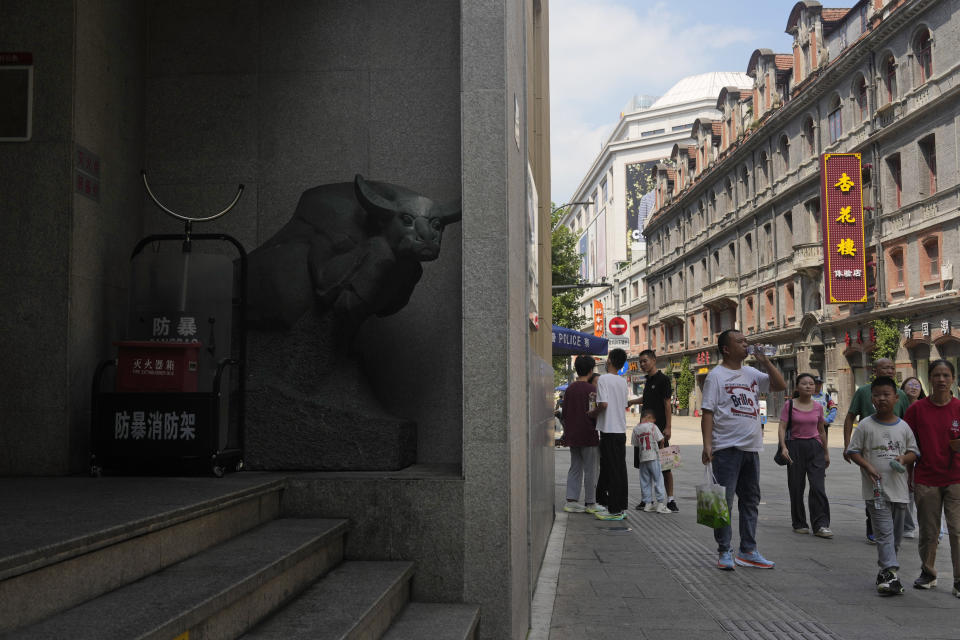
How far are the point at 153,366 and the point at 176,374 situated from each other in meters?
0.15

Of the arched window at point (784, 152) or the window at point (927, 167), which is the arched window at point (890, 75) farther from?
the arched window at point (784, 152)

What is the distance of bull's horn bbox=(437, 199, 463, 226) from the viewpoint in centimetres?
571

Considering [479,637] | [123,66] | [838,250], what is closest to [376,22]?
[123,66]

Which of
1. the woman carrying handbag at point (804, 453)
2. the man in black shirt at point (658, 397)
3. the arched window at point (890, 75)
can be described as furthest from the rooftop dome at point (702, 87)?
the woman carrying handbag at point (804, 453)

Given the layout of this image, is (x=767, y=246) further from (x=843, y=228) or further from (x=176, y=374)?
(x=176, y=374)

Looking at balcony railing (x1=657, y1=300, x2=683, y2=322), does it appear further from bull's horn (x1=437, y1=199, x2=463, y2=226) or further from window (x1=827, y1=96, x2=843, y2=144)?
bull's horn (x1=437, y1=199, x2=463, y2=226)

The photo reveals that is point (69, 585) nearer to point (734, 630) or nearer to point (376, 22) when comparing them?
point (734, 630)

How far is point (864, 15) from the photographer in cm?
3662

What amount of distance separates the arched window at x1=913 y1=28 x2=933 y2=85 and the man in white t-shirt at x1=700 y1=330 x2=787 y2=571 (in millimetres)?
28339

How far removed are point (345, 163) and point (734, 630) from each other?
448cm

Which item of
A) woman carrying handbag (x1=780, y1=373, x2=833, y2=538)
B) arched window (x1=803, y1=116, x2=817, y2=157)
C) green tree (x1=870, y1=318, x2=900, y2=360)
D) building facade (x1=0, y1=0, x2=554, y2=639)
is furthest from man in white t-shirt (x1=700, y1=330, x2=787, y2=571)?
arched window (x1=803, y1=116, x2=817, y2=157)

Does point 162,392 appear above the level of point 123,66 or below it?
below

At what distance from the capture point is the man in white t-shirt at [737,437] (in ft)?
24.9

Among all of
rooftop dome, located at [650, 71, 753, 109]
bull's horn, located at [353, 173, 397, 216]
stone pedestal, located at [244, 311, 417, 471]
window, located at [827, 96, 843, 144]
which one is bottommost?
stone pedestal, located at [244, 311, 417, 471]
